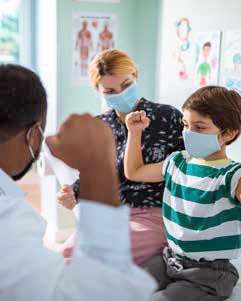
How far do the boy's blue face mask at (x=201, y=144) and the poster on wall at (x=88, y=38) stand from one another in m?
1.64

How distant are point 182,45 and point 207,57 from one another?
25cm

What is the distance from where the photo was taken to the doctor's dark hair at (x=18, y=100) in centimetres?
94

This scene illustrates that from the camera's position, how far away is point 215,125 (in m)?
1.64

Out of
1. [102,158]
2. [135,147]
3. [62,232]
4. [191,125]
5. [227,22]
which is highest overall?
[227,22]

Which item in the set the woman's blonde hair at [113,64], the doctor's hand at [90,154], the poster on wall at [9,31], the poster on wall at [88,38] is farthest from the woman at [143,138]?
the poster on wall at [9,31]

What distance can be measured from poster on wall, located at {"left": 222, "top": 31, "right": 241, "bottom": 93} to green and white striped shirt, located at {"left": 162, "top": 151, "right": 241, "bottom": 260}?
0.58 m

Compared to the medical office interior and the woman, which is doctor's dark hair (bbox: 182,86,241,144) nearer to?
the woman

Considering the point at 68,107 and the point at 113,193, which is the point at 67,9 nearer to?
the point at 68,107

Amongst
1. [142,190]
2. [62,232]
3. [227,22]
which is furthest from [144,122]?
[62,232]

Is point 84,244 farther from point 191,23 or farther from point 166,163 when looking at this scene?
point 191,23

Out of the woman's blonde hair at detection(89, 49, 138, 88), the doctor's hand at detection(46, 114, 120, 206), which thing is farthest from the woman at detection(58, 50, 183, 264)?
the doctor's hand at detection(46, 114, 120, 206)

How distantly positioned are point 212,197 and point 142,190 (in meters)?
0.39

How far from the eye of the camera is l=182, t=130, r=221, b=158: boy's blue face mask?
1.64 m

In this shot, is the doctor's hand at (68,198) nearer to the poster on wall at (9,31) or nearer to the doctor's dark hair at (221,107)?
the doctor's dark hair at (221,107)
